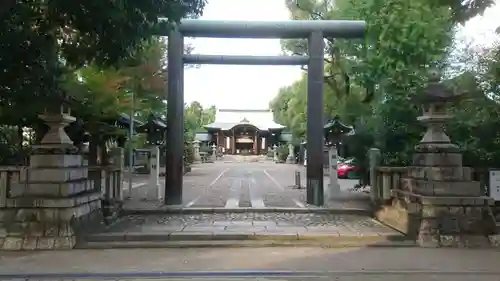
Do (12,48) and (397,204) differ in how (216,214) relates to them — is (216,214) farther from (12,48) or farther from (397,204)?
(12,48)

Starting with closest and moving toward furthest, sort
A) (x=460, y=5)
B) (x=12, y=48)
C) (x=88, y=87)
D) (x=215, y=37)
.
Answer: (x=460, y=5) → (x=12, y=48) → (x=88, y=87) → (x=215, y=37)

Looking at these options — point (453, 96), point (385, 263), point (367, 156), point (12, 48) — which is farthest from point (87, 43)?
point (367, 156)

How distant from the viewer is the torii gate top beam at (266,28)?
13.6 meters

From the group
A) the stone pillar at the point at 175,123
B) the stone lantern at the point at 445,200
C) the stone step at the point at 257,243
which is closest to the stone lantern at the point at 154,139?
the stone pillar at the point at 175,123

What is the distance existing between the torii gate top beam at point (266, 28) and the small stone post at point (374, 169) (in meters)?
3.29

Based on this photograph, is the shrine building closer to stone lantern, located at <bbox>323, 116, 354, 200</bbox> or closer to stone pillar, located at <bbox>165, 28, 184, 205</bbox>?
stone lantern, located at <bbox>323, 116, 354, 200</bbox>

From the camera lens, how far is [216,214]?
12.6m

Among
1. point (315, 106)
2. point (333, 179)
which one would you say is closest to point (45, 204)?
point (315, 106)

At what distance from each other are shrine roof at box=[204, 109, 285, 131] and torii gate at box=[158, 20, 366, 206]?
47892 millimetres

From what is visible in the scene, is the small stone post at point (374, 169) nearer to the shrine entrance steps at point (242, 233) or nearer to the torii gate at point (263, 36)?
the shrine entrance steps at point (242, 233)

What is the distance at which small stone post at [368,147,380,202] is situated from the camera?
40.4ft

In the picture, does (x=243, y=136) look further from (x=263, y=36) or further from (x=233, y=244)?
(x=233, y=244)

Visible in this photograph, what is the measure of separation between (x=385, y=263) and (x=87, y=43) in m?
5.79

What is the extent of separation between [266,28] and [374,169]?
4772mm
